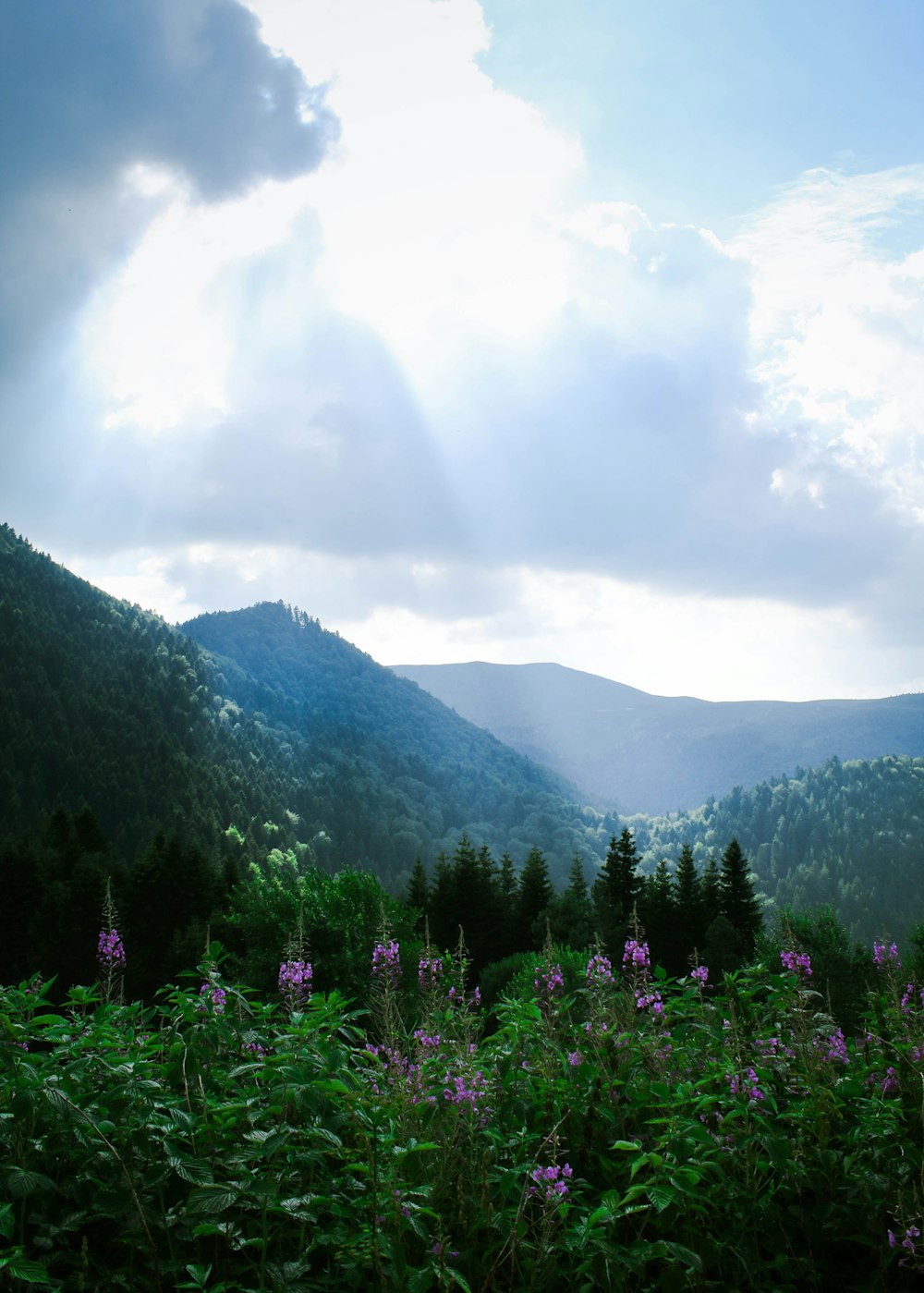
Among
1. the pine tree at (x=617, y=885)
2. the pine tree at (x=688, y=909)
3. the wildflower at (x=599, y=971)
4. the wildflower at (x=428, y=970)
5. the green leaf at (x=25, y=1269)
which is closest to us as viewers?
the green leaf at (x=25, y=1269)

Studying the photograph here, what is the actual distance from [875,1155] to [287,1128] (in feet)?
8.11

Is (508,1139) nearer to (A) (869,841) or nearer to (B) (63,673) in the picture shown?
(B) (63,673)

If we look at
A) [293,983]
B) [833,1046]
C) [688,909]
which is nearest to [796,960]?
[833,1046]

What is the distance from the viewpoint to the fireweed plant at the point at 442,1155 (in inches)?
118

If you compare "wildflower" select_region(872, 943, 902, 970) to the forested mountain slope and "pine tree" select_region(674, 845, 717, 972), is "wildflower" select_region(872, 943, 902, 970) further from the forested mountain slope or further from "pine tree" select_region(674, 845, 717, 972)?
the forested mountain slope

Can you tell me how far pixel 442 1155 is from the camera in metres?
3.45

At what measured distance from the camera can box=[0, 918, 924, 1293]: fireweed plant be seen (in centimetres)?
299

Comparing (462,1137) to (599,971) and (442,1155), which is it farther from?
(599,971)

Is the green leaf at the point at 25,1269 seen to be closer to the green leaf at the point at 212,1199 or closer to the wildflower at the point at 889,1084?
the green leaf at the point at 212,1199

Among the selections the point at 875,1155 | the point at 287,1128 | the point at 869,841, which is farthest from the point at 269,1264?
the point at 869,841

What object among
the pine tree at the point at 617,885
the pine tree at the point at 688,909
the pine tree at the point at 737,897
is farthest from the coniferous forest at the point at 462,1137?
the pine tree at the point at 737,897

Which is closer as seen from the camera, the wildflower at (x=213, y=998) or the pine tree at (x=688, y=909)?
the wildflower at (x=213, y=998)

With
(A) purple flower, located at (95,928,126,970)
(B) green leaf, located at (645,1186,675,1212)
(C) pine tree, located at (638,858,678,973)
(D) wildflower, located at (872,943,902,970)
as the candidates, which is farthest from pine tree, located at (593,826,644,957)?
(B) green leaf, located at (645,1186,675,1212)

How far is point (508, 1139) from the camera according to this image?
3623 mm
